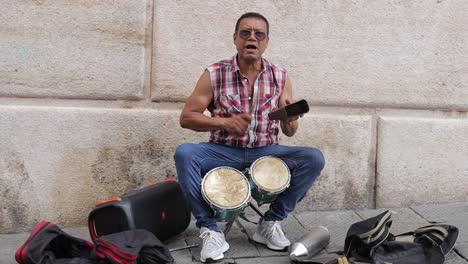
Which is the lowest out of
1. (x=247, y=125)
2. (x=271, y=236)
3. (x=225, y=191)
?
(x=271, y=236)

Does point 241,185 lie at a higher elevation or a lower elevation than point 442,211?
higher

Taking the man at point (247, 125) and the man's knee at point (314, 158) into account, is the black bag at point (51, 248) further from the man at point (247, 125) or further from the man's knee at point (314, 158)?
the man's knee at point (314, 158)

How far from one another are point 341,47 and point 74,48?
71.7 inches

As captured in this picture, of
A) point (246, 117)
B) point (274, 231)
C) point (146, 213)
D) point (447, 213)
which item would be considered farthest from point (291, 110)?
point (447, 213)

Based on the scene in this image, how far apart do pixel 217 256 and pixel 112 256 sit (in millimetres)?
622

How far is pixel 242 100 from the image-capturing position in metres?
3.88

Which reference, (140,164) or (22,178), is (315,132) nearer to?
(140,164)

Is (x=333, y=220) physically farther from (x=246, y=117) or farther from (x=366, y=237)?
(x=246, y=117)

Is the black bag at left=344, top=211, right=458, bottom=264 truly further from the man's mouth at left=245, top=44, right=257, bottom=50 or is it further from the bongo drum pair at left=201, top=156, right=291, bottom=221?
the man's mouth at left=245, top=44, right=257, bottom=50

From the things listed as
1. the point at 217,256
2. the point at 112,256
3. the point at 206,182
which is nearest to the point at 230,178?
the point at 206,182

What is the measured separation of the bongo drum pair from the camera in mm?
3605

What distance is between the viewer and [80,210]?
14.2 ft

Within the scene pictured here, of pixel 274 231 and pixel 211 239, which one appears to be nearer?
pixel 211 239

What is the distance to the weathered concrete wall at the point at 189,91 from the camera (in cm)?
418
